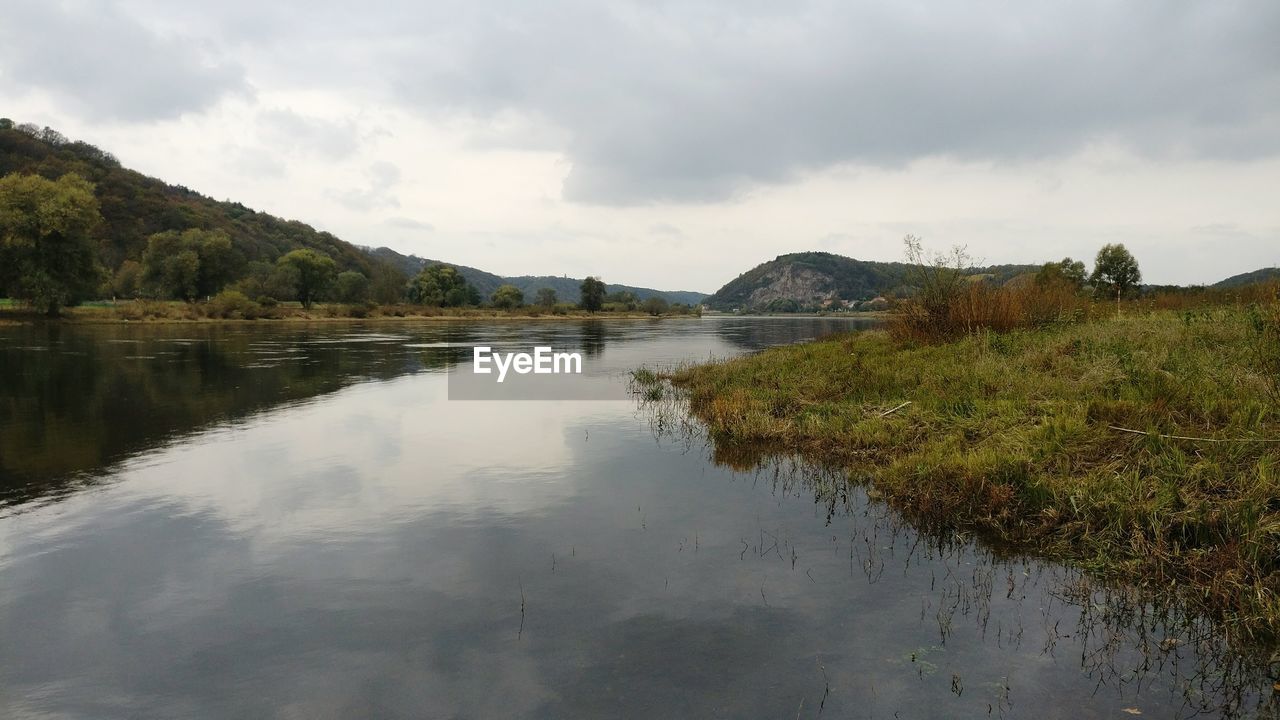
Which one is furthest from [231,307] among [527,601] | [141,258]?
[527,601]

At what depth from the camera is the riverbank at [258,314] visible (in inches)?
2835

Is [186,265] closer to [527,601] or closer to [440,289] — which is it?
[440,289]

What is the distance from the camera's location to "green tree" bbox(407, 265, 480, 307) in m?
149

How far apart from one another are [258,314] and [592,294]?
84.0m

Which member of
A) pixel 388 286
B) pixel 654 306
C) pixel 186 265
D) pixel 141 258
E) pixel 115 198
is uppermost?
pixel 115 198

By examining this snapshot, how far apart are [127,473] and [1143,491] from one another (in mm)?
18694

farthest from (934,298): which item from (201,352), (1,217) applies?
(1,217)

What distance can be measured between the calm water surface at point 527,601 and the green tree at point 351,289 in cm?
13523

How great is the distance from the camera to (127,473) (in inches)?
516

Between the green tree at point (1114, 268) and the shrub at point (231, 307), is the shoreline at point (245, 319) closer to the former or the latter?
the shrub at point (231, 307)

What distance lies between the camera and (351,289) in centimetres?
14050

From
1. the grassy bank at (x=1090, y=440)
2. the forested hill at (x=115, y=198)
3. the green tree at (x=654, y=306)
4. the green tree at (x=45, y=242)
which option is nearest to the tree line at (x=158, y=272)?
the green tree at (x=45, y=242)

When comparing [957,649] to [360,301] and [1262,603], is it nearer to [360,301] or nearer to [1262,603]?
[1262,603]

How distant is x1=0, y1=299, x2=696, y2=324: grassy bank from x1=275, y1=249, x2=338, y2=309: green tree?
1964cm
